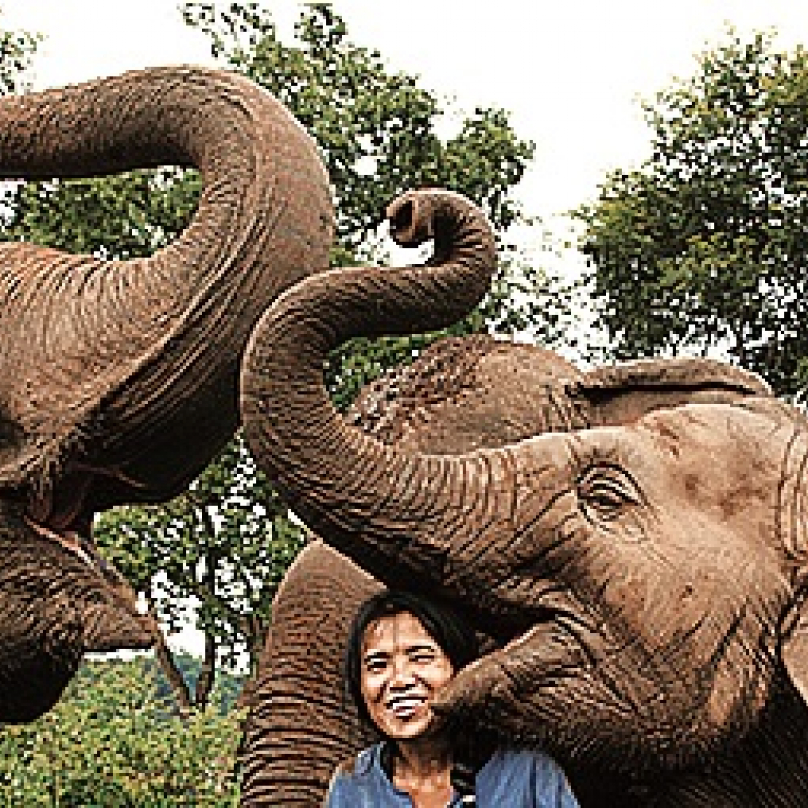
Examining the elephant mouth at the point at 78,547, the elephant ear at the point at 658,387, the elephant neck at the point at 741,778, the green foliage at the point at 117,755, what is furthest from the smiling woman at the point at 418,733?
the green foliage at the point at 117,755

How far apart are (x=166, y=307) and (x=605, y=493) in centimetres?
60

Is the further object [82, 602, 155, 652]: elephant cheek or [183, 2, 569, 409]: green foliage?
[183, 2, 569, 409]: green foliage

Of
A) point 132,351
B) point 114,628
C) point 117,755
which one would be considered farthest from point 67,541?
point 117,755

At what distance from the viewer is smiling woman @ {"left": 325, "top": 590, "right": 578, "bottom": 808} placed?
231 centimetres

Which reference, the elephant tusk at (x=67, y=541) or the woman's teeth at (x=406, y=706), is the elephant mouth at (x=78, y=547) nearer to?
the elephant tusk at (x=67, y=541)

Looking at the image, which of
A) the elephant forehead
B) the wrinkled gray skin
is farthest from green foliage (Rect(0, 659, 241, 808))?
the elephant forehead

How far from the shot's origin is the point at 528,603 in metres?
2.31

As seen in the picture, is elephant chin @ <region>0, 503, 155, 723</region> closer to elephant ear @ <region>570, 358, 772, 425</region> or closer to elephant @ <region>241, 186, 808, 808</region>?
elephant @ <region>241, 186, 808, 808</region>

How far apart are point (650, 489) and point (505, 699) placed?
35 centimetres

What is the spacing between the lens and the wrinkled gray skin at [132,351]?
2523 millimetres

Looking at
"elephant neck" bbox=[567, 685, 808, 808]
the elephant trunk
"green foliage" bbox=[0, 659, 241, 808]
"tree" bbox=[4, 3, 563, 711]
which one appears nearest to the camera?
the elephant trunk

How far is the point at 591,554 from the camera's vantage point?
2.33 metres

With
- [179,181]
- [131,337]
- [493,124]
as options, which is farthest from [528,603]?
[493,124]

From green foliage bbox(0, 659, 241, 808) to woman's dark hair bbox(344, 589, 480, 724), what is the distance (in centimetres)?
518
